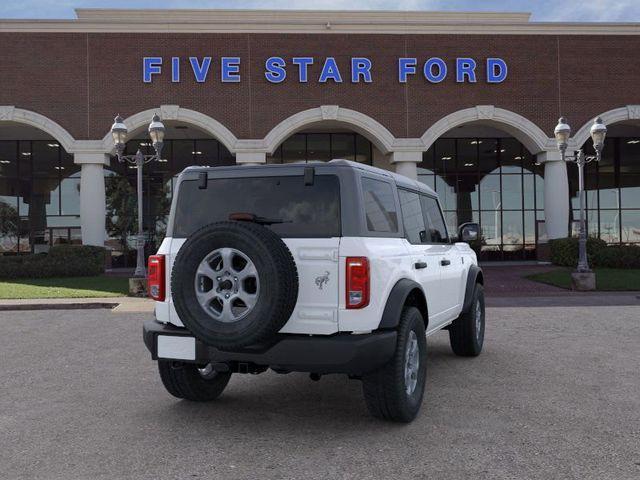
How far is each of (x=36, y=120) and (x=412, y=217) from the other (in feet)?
72.7

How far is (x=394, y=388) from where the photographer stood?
14.7 ft

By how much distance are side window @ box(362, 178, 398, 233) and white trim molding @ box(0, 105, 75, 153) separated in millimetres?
21416

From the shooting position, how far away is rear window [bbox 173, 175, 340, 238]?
4.47 metres

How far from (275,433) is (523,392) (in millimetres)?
2657

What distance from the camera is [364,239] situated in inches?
171

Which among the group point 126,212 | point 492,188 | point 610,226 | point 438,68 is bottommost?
point 610,226

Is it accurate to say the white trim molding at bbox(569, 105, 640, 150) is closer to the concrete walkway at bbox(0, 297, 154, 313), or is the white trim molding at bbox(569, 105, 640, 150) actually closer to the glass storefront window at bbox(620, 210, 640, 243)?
the glass storefront window at bbox(620, 210, 640, 243)

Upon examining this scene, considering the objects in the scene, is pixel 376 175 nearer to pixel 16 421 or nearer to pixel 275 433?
pixel 275 433

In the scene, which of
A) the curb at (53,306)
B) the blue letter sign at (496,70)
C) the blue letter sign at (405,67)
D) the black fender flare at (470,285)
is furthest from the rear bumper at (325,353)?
the blue letter sign at (496,70)

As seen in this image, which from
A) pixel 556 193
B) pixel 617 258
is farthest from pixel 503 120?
pixel 617 258

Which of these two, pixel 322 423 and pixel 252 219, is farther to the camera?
pixel 322 423

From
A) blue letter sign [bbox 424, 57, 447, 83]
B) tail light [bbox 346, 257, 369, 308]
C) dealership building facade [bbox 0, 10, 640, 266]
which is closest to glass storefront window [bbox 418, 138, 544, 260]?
dealership building facade [bbox 0, 10, 640, 266]

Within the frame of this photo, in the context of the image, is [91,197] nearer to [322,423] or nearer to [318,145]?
[318,145]

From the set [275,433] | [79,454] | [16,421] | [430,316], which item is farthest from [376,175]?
[16,421]
